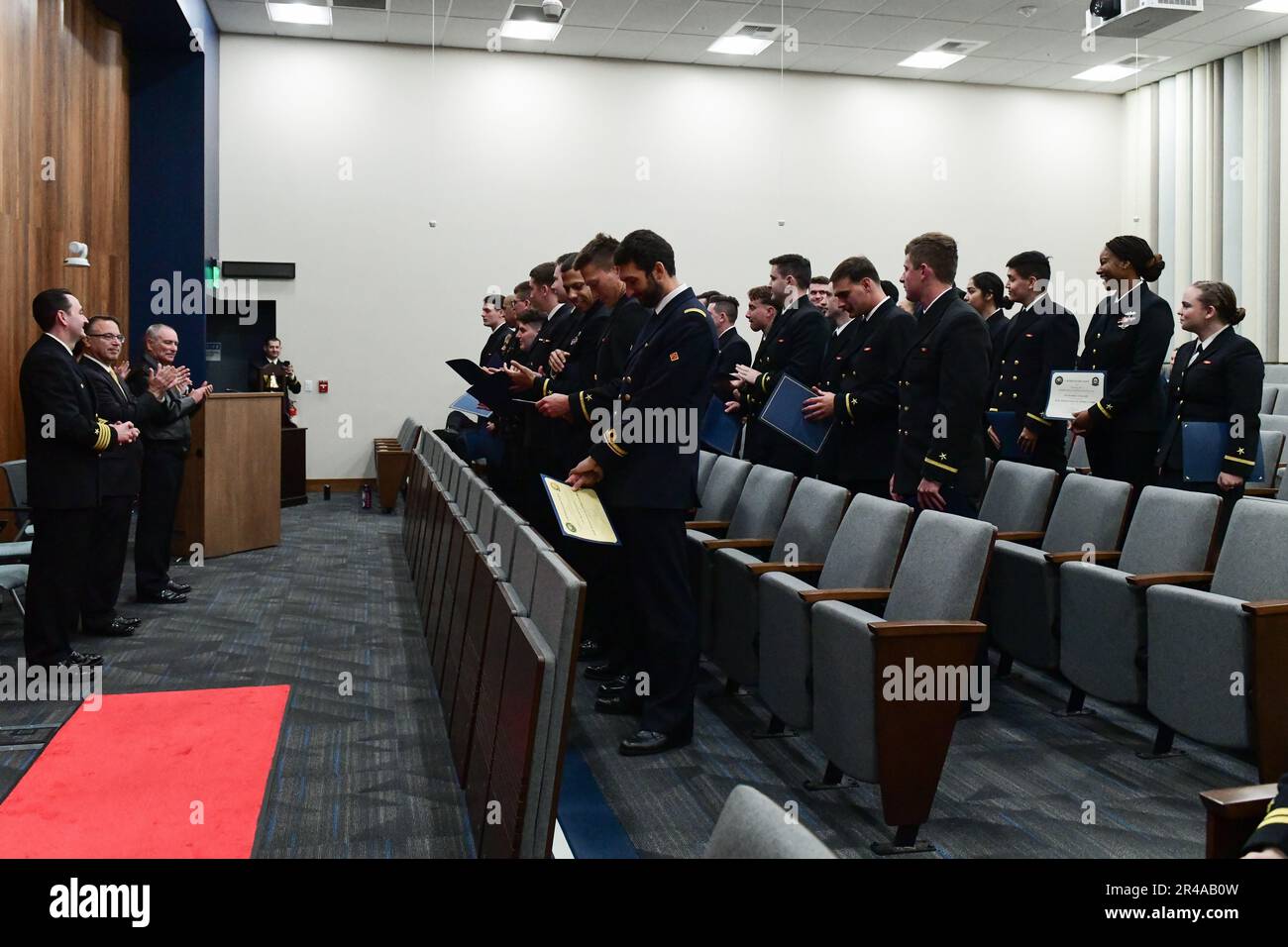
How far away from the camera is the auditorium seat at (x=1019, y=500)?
13.1 feet

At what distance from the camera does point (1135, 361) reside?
4.46 m

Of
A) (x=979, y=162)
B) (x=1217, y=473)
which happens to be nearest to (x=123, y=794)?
(x=1217, y=473)

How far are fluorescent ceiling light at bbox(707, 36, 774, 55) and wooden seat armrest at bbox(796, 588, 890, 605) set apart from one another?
7.92 m

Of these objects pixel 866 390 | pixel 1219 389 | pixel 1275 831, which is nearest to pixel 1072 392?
pixel 1219 389

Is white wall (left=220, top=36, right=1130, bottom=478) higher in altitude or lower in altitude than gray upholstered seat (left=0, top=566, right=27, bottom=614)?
higher

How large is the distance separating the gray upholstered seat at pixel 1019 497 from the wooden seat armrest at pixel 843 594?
108 cm

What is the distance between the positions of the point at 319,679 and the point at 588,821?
182cm

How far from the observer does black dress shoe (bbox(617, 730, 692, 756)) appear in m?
3.21

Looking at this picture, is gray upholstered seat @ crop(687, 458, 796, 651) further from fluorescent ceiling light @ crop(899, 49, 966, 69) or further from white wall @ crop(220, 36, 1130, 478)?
fluorescent ceiling light @ crop(899, 49, 966, 69)

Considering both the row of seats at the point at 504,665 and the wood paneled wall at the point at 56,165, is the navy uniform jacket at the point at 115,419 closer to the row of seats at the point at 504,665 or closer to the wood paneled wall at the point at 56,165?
the wood paneled wall at the point at 56,165

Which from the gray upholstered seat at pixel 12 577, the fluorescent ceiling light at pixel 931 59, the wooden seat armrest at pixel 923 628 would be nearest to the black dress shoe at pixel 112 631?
the gray upholstered seat at pixel 12 577

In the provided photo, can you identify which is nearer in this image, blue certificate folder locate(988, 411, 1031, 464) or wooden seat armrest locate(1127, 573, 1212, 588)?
wooden seat armrest locate(1127, 573, 1212, 588)

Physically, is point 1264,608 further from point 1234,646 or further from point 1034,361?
point 1034,361

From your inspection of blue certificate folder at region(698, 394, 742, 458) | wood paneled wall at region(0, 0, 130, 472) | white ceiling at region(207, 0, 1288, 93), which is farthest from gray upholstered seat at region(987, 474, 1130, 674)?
white ceiling at region(207, 0, 1288, 93)
